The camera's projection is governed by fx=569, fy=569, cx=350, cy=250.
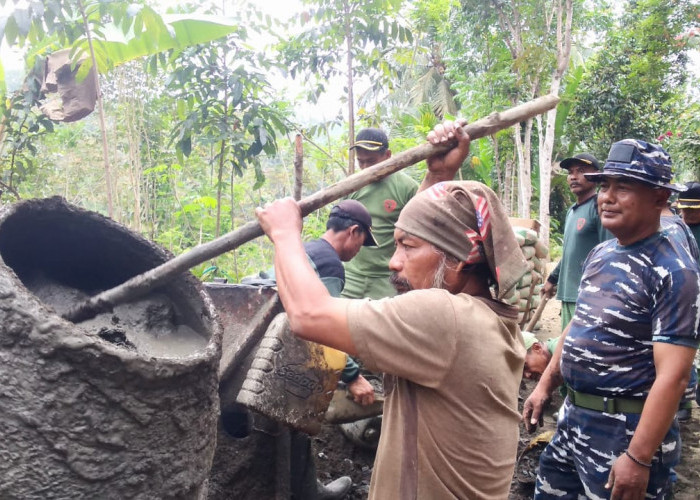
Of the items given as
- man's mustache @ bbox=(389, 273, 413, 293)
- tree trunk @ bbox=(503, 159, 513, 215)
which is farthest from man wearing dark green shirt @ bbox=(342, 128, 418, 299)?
tree trunk @ bbox=(503, 159, 513, 215)

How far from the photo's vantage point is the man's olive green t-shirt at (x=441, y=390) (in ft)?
4.57

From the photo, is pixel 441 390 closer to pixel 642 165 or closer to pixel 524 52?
pixel 642 165

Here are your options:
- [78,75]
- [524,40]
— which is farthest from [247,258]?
[524,40]

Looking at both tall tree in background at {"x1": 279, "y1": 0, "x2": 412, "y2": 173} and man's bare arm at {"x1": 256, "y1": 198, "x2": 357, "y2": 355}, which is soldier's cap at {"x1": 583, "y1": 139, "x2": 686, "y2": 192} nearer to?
man's bare arm at {"x1": 256, "y1": 198, "x2": 357, "y2": 355}

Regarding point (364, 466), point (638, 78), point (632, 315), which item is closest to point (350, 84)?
point (364, 466)

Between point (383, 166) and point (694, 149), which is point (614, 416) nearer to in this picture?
point (383, 166)

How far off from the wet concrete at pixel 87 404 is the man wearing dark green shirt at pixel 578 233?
3154 millimetres

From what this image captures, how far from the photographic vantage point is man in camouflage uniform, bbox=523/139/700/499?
82.6 inches

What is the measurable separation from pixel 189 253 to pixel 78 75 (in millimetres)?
3192

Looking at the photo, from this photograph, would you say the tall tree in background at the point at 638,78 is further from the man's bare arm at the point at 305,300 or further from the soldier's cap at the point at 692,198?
the man's bare arm at the point at 305,300

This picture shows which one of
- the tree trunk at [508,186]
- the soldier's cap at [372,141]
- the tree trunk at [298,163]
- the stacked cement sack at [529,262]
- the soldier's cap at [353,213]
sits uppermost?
the tree trunk at [298,163]

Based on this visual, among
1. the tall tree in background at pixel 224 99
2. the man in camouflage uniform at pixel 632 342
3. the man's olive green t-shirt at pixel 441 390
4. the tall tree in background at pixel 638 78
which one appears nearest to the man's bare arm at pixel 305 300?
the man's olive green t-shirt at pixel 441 390

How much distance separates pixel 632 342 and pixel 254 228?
5.23 feet

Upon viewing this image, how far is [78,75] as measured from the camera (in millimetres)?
4297
